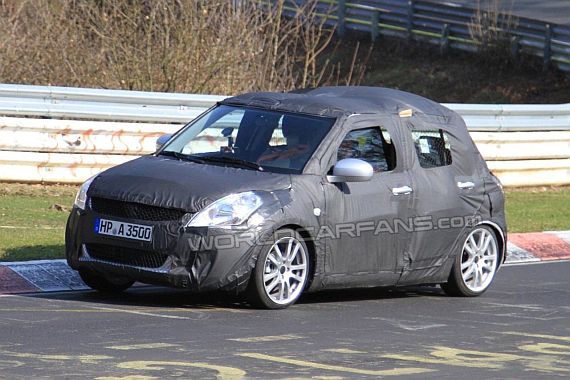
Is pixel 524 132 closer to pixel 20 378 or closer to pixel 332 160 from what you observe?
pixel 332 160

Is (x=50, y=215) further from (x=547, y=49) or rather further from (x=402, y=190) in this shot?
(x=547, y=49)

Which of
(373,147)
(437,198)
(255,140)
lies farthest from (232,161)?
(437,198)

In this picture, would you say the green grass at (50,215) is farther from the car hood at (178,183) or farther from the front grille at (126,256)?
the car hood at (178,183)

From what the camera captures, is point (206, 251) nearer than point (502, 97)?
Yes

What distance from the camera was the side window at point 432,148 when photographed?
10945 mm

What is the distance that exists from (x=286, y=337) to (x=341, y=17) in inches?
1254

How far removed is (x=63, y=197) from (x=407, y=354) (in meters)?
7.87

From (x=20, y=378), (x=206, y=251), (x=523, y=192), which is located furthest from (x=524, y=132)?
(x=20, y=378)

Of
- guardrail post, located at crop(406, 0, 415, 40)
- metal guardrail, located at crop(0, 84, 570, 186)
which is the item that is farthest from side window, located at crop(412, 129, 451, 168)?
guardrail post, located at crop(406, 0, 415, 40)

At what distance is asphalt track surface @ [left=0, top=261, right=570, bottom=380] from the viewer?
7.52 metres

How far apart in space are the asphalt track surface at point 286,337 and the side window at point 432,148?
1.13 meters

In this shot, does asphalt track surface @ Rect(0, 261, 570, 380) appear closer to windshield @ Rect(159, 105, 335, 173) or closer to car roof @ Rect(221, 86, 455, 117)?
windshield @ Rect(159, 105, 335, 173)

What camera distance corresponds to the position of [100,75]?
768 inches

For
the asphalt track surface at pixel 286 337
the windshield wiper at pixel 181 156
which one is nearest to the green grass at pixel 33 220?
the asphalt track surface at pixel 286 337
